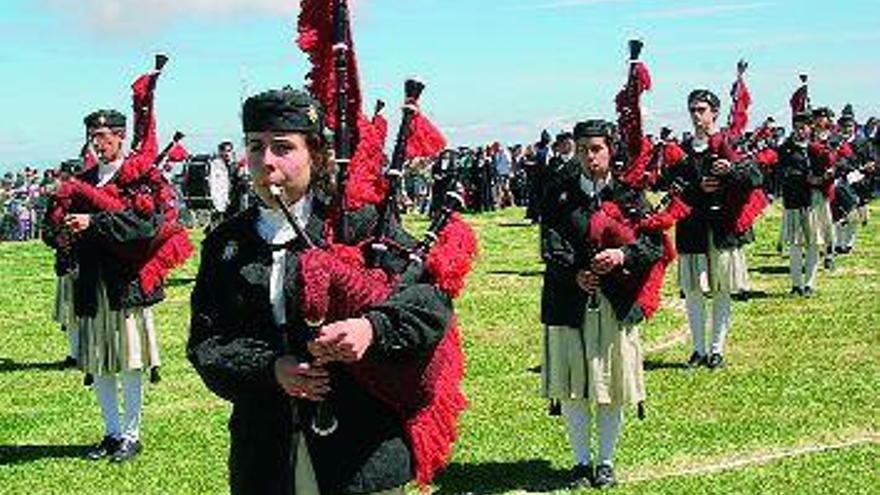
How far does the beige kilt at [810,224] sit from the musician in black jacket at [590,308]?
9566 mm

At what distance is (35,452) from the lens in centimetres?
1046

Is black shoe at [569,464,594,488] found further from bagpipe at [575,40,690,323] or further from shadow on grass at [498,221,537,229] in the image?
shadow on grass at [498,221,537,229]

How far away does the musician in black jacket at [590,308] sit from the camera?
870 cm

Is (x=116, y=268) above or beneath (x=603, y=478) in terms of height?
above

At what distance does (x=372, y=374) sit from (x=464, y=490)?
15.2ft

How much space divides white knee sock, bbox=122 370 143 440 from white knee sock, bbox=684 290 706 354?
5.76m

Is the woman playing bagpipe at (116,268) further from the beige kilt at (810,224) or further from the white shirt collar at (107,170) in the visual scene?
the beige kilt at (810,224)

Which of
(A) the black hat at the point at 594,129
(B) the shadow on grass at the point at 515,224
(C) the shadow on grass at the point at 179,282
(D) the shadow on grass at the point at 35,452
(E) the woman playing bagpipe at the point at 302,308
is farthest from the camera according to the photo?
(B) the shadow on grass at the point at 515,224

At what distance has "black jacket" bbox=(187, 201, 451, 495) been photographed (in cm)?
449

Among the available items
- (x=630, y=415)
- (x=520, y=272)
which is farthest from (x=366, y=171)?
(x=520, y=272)

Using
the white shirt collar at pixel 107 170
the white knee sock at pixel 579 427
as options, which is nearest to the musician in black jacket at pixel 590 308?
the white knee sock at pixel 579 427

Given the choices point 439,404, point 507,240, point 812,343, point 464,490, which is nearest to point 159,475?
point 464,490

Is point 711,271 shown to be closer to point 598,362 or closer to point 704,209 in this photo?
point 704,209

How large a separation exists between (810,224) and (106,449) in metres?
10.9
